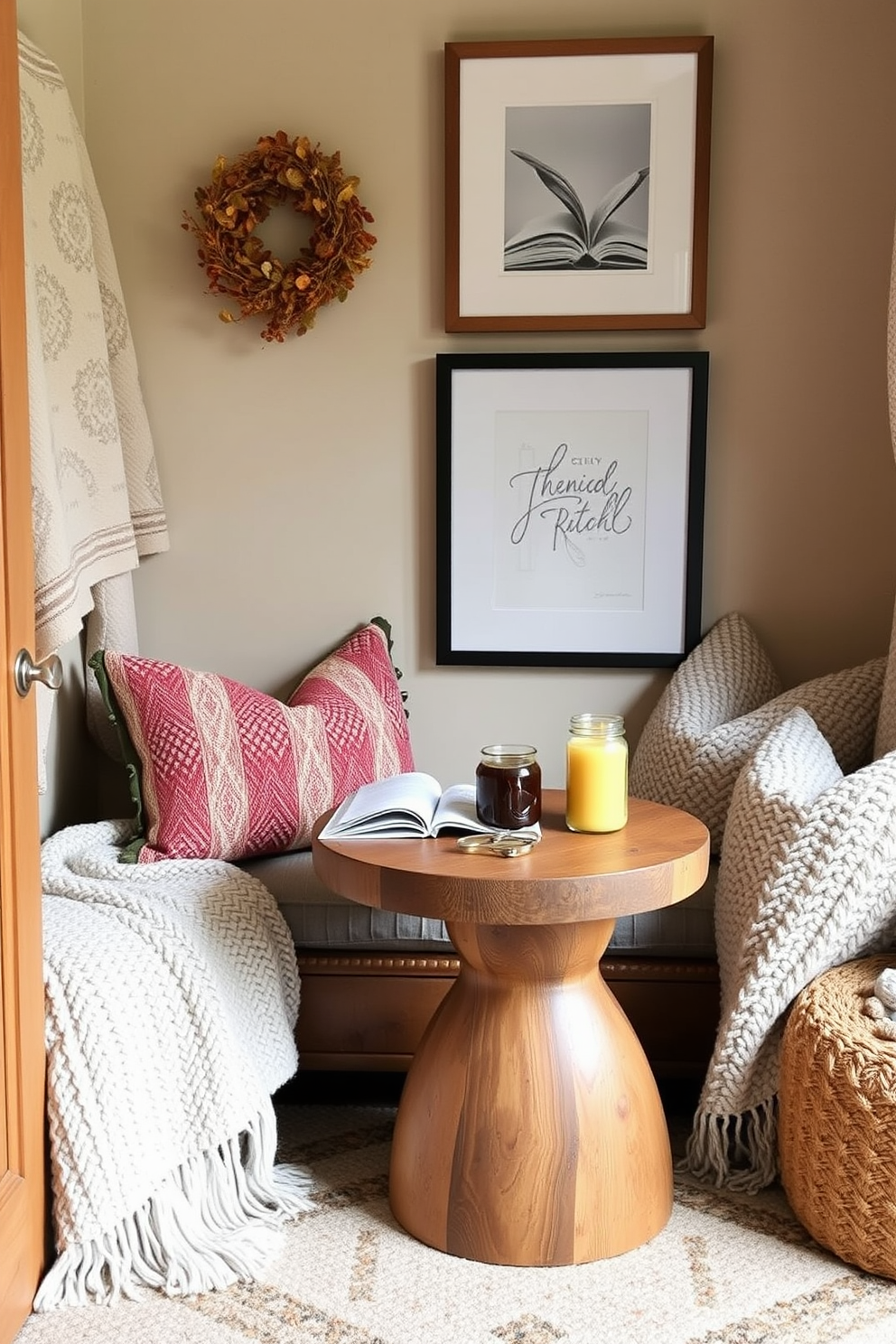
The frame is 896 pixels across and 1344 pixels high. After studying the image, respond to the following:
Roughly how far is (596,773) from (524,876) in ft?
0.82

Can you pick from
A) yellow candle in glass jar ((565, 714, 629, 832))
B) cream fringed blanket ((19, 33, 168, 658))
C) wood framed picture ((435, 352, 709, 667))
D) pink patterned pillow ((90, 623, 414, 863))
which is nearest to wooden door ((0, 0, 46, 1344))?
cream fringed blanket ((19, 33, 168, 658))

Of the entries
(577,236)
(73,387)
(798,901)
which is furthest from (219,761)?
(577,236)

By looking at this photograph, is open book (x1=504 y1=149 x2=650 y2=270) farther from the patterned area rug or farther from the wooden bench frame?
the patterned area rug

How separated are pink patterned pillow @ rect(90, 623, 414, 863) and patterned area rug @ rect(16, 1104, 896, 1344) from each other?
65 centimetres

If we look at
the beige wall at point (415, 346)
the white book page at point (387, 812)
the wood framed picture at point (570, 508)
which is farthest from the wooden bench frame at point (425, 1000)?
the wood framed picture at point (570, 508)

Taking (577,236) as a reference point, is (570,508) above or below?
below

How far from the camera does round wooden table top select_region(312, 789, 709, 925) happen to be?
5.48ft

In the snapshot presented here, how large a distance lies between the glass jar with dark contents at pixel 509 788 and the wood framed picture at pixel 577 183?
3.45 feet

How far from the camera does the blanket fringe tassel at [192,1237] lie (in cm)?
175

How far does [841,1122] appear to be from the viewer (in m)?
1.75

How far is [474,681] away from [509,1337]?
1.34m

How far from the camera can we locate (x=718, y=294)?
8.38ft

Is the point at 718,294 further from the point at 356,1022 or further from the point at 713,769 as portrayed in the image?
the point at 356,1022

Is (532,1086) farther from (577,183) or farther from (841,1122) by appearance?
(577,183)
